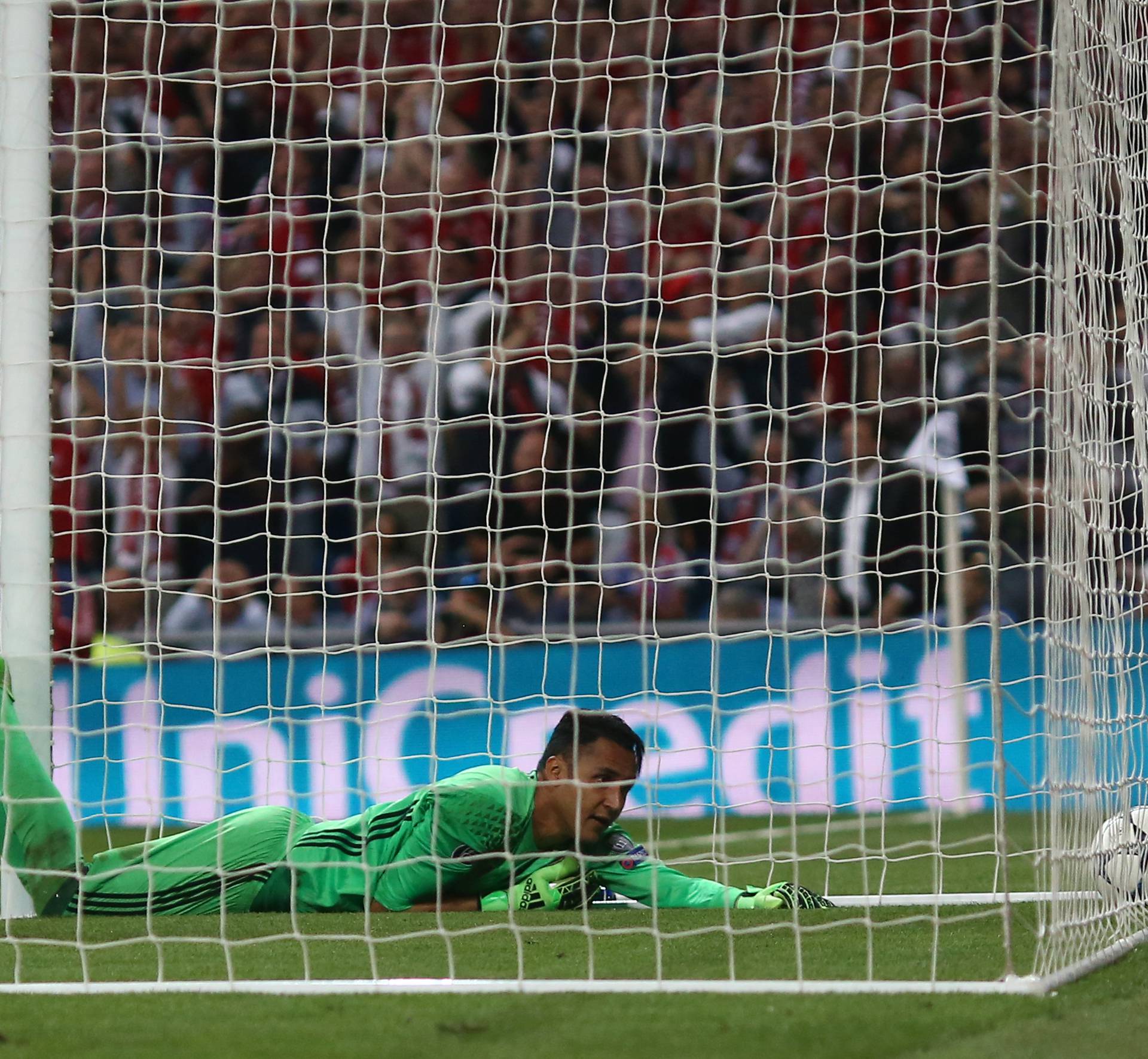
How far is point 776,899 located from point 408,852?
3.11ft

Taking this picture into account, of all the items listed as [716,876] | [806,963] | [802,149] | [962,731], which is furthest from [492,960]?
[802,149]

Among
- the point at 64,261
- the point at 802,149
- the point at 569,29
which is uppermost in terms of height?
the point at 569,29

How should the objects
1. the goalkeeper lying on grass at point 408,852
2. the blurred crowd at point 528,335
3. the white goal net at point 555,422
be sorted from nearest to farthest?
1. the goalkeeper lying on grass at point 408,852
2. the white goal net at point 555,422
3. the blurred crowd at point 528,335

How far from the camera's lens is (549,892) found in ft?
13.7

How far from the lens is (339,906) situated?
435 cm

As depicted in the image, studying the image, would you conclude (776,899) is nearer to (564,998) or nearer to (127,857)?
(564,998)

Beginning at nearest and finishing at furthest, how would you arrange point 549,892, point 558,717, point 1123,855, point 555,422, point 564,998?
point 564,998
point 1123,855
point 549,892
point 558,717
point 555,422

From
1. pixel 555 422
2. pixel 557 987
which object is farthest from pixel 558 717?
pixel 557 987

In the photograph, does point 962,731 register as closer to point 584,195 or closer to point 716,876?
point 716,876

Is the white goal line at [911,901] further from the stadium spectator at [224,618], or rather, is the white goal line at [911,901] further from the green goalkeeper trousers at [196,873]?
the stadium spectator at [224,618]

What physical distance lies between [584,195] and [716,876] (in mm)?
3480

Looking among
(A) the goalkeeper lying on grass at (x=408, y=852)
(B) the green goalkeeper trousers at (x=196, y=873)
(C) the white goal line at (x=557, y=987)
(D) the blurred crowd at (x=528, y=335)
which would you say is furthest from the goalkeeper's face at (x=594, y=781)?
(D) the blurred crowd at (x=528, y=335)

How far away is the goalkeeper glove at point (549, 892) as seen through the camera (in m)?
4.16

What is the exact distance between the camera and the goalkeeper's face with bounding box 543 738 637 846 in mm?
4000
